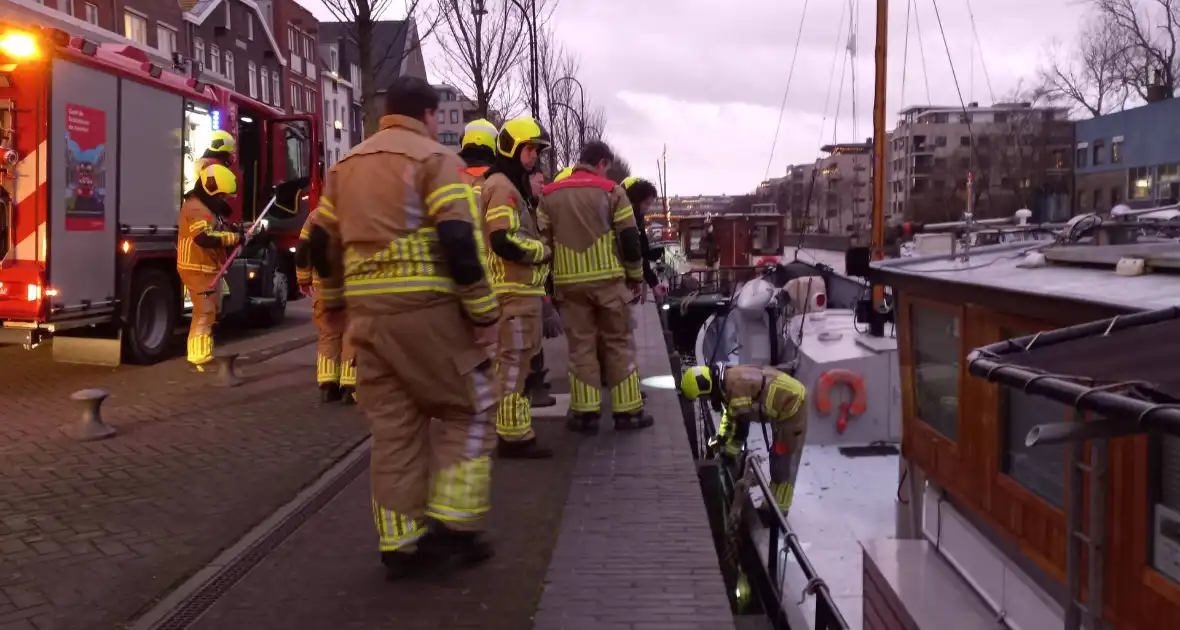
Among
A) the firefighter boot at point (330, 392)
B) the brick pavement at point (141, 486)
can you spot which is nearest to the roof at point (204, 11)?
the brick pavement at point (141, 486)

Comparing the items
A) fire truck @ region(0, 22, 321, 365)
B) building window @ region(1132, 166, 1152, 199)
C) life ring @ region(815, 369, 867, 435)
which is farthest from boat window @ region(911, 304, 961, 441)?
building window @ region(1132, 166, 1152, 199)

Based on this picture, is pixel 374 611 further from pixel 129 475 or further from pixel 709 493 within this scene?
pixel 709 493

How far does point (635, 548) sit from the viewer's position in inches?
173

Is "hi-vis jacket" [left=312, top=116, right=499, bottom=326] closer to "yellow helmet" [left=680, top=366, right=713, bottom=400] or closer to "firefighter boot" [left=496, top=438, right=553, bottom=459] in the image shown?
"firefighter boot" [left=496, top=438, right=553, bottom=459]

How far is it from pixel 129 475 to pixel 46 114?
4.69 meters

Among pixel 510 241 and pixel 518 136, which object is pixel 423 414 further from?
pixel 518 136

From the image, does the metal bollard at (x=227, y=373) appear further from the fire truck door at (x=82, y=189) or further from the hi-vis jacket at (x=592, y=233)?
the hi-vis jacket at (x=592, y=233)

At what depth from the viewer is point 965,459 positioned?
4555 millimetres

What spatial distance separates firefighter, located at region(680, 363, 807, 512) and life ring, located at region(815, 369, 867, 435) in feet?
6.47

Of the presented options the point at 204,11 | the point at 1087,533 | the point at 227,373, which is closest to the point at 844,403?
the point at 227,373

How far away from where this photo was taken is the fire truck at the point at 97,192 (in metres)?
8.96

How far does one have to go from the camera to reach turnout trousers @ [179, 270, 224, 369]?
917 centimetres

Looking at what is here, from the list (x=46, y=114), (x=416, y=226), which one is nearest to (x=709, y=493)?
(x=416, y=226)

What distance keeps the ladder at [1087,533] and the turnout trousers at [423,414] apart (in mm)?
2138
